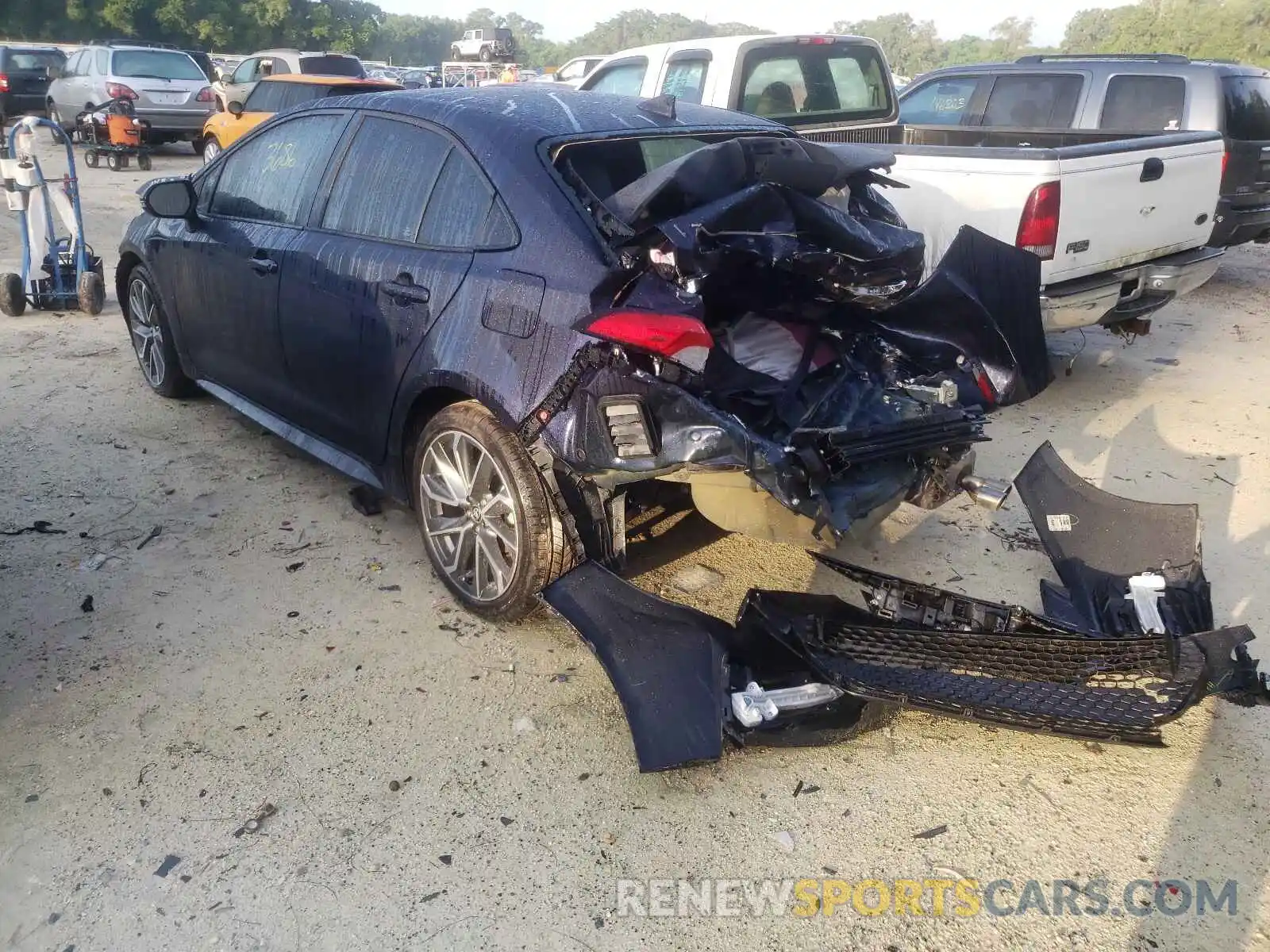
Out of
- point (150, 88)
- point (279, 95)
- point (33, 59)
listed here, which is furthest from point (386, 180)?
point (33, 59)

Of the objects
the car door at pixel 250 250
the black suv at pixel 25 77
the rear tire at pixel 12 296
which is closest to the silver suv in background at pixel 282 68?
the black suv at pixel 25 77

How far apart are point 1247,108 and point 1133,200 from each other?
164 inches

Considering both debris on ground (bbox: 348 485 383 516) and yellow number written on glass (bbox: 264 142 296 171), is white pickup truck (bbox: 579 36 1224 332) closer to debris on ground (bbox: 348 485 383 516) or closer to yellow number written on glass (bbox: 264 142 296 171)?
yellow number written on glass (bbox: 264 142 296 171)

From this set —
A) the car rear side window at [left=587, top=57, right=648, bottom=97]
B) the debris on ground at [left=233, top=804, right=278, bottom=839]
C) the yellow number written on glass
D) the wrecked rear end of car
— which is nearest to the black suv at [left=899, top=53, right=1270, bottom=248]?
the car rear side window at [left=587, top=57, right=648, bottom=97]

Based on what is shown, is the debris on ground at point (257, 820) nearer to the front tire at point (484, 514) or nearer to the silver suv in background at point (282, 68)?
the front tire at point (484, 514)

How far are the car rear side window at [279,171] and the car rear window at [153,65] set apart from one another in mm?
15299

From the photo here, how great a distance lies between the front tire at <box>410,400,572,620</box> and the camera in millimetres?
3217

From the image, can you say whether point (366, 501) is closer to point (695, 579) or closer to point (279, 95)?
point (695, 579)

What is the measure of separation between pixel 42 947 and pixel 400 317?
220cm

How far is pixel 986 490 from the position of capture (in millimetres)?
3350

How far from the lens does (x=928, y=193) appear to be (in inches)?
217

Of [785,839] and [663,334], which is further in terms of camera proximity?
[663,334]

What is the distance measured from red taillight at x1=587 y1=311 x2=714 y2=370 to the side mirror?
287 centimetres

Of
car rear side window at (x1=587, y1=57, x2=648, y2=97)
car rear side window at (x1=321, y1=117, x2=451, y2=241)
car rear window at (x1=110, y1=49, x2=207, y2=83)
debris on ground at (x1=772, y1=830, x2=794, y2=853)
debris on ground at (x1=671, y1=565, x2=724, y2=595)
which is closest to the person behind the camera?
debris on ground at (x1=772, y1=830, x2=794, y2=853)
